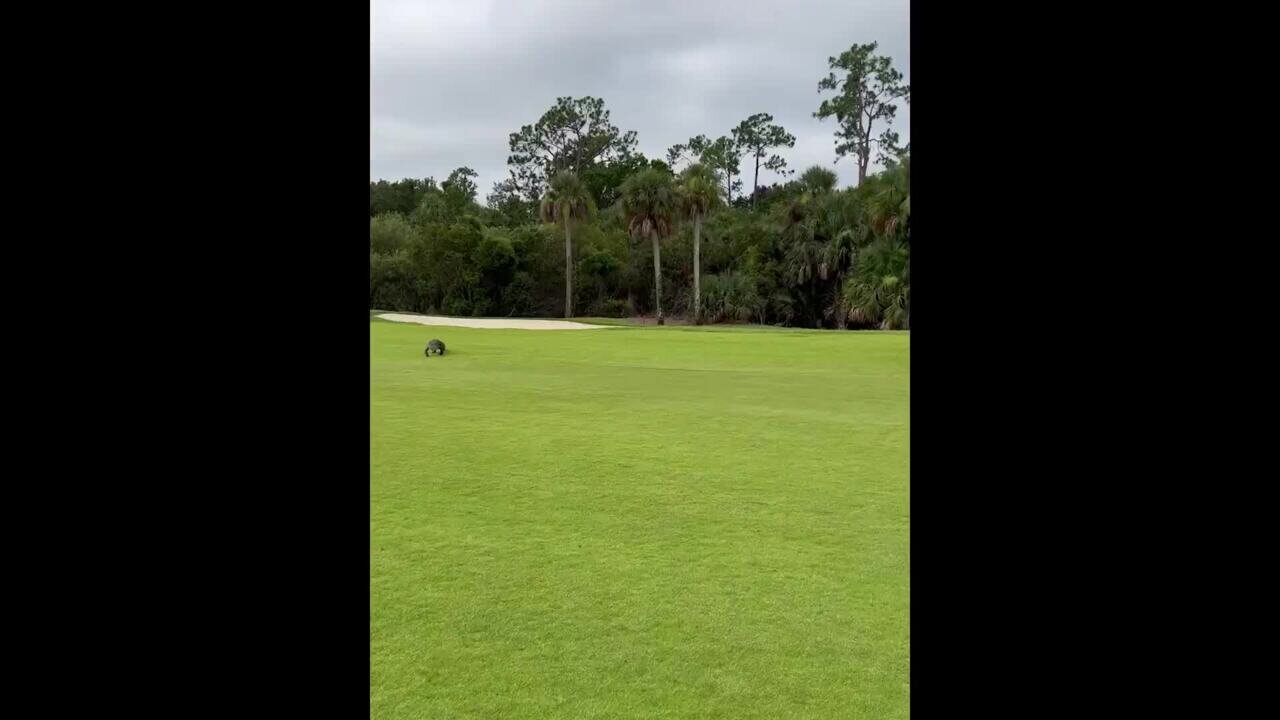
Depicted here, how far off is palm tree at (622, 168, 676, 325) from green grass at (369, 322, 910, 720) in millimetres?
22531

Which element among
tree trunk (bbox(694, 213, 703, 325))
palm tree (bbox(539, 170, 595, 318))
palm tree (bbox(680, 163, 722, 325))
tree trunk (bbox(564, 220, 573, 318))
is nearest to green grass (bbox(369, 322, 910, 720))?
tree trunk (bbox(694, 213, 703, 325))

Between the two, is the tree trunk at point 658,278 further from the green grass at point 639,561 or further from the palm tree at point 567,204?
the green grass at point 639,561

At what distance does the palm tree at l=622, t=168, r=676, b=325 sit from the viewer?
3128 cm

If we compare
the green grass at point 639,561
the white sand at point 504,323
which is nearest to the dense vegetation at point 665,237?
the white sand at point 504,323

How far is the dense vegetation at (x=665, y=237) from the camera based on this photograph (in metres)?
28.9

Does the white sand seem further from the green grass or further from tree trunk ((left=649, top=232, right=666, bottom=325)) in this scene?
the green grass

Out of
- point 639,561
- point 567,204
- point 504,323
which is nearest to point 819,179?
point 567,204

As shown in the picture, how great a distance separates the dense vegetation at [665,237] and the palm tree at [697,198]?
52mm

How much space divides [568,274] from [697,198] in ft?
17.9

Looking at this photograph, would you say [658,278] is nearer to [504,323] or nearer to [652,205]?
[652,205]

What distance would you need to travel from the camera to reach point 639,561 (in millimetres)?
3928
